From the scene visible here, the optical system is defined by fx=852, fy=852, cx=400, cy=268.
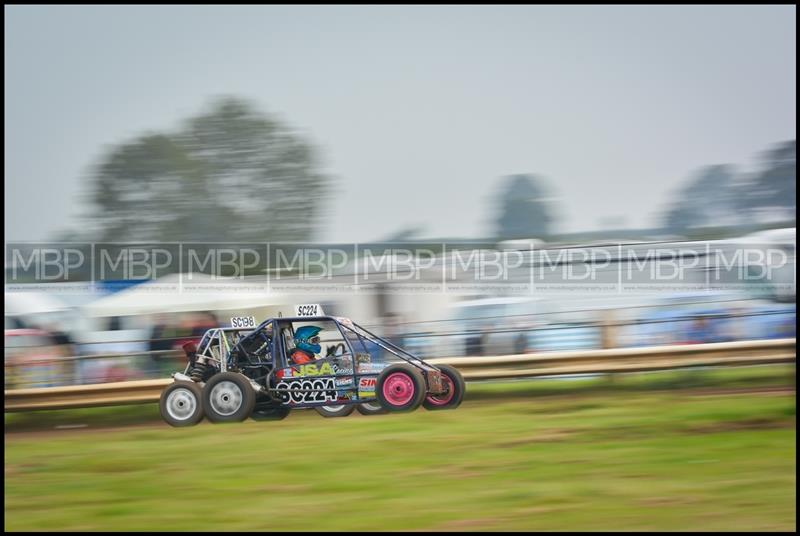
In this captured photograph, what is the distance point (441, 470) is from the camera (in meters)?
7.32

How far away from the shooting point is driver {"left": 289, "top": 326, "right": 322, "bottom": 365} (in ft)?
28.7

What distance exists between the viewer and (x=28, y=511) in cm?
682

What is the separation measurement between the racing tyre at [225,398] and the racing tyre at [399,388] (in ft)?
4.26

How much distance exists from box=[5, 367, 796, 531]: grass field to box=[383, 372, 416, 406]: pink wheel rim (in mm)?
276

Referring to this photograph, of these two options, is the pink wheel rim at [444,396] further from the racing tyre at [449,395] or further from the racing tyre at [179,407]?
the racing tyre at [179,407]

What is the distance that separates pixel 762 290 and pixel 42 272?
1188 centimetres

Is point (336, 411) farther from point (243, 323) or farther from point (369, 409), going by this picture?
point (243, 323)

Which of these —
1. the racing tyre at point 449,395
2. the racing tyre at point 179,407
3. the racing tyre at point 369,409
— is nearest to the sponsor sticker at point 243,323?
the racing tyre at point 179,407

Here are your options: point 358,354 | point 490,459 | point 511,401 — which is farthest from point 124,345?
point 490,459

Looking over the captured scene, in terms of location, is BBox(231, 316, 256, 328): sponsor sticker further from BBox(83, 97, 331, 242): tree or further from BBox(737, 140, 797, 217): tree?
BBox(737, 140, 797, 217): tree

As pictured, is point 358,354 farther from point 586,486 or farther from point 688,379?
point 688,379

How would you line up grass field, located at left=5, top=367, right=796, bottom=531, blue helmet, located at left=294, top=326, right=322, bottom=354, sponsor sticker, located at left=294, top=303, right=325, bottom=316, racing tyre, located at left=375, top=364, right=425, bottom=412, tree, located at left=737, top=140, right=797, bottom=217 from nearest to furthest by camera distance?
1. grass field, located at left=5, top=367, right=796, bottom=531
2. racing tyre, located at left=375, top=364, right=425, bottom=412
3. sponsor sticker, located at left=294, top=303, right=325, bottom=316
4. blue helmet, located at left=294, top=326, right=322, bottom=354
5. tree, located at left=737, top=140, right=797, bottom=217

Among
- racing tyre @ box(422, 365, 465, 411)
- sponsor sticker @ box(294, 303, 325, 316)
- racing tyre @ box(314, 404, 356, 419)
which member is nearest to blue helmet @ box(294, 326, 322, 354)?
sponsor sticker @ box(294, 303, 325, 316)

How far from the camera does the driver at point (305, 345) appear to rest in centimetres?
876
